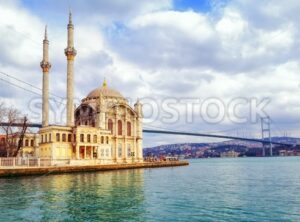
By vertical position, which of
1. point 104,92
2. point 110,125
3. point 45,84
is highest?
point 104,92

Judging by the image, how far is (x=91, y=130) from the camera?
44406 mm

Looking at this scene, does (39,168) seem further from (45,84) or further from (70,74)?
(45,84)

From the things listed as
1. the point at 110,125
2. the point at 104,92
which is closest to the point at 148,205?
the point at 110,125

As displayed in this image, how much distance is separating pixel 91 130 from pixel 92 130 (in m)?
0.18

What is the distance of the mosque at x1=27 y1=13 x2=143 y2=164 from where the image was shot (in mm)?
42000

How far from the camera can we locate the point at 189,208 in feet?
45.7

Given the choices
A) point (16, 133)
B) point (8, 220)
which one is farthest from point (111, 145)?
point (8, 220)

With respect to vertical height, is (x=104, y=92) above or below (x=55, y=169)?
above

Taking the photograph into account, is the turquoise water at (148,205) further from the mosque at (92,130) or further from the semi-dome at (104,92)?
the semi-dome at (104,92)

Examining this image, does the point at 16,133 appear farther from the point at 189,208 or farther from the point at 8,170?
the point at 189,208

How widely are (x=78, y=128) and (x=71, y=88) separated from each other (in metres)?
5.31

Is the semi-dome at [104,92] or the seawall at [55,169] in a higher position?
the semi-dome at [104,92]

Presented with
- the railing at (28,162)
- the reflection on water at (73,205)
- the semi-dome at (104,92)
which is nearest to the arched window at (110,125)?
the semi-dome at (104,92)

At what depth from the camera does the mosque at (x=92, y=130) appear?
138 ft
